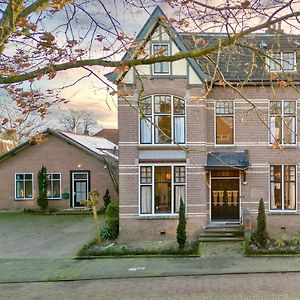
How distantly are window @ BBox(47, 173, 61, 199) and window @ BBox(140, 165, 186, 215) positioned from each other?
12.1 metres

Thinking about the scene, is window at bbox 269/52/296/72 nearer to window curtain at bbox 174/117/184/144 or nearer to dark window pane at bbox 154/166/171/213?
window curtain at bbox 174/117/184/144

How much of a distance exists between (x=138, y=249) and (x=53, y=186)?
45.8ft

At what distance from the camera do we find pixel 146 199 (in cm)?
1784

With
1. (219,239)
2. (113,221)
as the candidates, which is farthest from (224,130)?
(113,221)

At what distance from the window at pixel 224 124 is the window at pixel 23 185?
51.3ft

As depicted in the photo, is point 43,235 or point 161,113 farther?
point 43,235

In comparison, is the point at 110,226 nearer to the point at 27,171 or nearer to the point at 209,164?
the point at 209,164

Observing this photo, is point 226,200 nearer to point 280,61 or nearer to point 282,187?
point 282,187

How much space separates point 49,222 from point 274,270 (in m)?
15.3

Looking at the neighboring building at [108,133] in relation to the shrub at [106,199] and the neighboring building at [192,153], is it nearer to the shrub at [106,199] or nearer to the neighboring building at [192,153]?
the shrub at [106,199]

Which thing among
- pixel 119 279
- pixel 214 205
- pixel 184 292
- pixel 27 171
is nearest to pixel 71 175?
pixel 27 171

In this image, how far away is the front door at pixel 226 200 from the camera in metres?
18.6

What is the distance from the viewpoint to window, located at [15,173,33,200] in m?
28.6

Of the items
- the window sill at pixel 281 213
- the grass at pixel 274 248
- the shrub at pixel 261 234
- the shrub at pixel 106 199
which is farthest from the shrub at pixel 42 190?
the shrub at pixel 261 234
